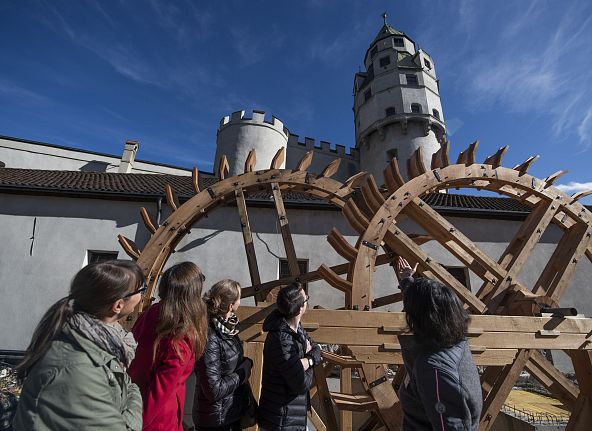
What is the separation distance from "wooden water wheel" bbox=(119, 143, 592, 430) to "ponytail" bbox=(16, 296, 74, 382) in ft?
5.65

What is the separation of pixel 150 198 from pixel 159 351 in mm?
8590

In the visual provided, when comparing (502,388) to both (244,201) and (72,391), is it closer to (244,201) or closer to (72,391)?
(244,201)

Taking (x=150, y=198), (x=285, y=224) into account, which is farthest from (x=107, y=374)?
(x=150, y=198)

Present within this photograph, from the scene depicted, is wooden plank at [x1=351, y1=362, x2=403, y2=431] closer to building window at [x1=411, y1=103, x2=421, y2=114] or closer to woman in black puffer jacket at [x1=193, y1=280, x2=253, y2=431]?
woman in black puffer jacket at [x1=193, y1=280, x2=253, y2=431]

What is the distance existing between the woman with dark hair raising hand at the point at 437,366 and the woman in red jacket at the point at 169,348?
44.2 inches

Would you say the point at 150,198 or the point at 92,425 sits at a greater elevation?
the point at 150,198

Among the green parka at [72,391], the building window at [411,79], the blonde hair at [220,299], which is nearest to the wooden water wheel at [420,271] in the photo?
the blonde hair at [220,299]

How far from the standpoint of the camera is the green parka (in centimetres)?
108

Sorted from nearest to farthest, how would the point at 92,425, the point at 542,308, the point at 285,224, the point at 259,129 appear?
1. the point at 92,425
2. the point at 542,308
3. the point at 285,224
4. the point at 259,129

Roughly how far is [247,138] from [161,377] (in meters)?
23.4

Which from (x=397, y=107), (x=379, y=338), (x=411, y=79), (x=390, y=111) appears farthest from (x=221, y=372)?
(x=411, y=79)

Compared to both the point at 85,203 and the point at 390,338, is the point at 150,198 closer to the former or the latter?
the point at 85,203

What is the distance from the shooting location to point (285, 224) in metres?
4.32

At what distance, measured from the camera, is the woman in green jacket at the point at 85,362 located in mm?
1092
